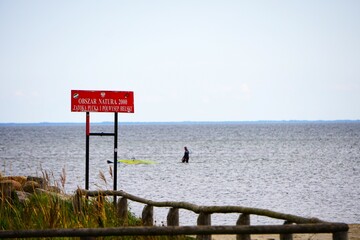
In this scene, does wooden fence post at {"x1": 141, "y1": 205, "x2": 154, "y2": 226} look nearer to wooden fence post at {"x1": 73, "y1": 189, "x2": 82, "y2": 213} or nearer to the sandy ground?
wooden fence post at {"x1": 73, "y1": 189, "x2": 82, "y2": 213}

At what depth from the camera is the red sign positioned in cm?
1493

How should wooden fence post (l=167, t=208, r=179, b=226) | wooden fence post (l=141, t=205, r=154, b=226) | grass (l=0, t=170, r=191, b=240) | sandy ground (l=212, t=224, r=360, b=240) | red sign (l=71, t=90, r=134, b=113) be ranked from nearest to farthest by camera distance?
grass (l=0, t=170, r=191, b=240) < wooden fence post (l=167, t=208, r=179, b=226) < wooden fence post (l=141, t=205, r=154, b=226) < sandy ground (l=212, t=224, r=360, b=240) < red sign (l=71, t=90, r=134, b=113)

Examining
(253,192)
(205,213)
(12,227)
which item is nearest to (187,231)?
(205,213)

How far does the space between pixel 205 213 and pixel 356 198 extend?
28102 millimetres

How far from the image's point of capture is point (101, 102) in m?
15.0

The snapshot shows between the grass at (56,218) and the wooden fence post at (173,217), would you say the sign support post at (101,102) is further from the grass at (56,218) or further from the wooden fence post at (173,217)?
the wooden fence post at (173,217)

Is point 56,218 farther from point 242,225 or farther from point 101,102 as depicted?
point 101,102

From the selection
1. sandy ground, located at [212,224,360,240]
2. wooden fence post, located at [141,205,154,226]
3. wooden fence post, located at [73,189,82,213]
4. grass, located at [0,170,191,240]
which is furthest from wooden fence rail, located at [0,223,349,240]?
sandy ground, located at [212,224,360,240]

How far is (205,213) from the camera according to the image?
8930 millimetres

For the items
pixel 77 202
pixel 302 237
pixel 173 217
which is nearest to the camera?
pixel 173 217

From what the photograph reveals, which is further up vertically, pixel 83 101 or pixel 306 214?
pixel 83 101

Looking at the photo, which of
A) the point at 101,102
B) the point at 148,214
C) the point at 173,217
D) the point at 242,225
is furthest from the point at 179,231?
the point at 101,102

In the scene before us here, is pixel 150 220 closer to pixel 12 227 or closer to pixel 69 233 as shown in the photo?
pixel 12 227

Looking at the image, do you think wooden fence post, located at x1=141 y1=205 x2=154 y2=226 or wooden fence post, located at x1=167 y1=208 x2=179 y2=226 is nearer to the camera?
wooden fence post, located at x1=167 y1=208 x2=179 y2=226
